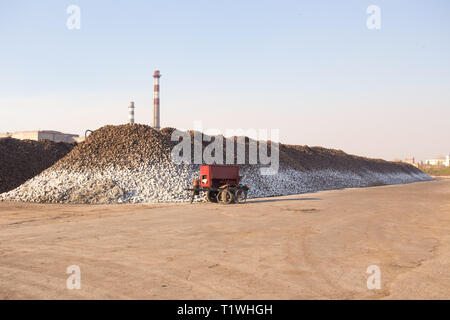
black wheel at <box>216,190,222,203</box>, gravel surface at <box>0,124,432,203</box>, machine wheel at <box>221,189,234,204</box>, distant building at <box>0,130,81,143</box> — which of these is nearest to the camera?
machine wheel at <box>221,189,234,204</box>

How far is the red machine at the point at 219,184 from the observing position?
22062 mm

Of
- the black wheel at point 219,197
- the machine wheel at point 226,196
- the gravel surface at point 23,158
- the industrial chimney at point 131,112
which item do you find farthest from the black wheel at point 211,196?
the industrial chimney at point 131,112

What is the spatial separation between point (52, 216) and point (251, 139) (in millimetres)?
28764

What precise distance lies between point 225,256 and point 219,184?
13.7m

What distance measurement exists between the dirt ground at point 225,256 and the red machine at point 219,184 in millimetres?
5621

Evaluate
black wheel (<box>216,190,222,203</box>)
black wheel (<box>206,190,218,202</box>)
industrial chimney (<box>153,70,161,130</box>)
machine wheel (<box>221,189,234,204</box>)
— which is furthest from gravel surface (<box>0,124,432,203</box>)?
industrial chimney (<box>153,70,161,130</box>)

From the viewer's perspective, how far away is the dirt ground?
6.57 metres

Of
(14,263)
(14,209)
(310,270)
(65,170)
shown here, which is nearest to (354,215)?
(310,270)

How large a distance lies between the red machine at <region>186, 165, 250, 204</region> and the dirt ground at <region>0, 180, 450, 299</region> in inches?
221

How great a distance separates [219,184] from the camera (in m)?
22.8

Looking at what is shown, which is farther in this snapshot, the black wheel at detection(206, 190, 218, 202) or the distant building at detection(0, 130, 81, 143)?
the distant building at detection(0, 130, 81, 143)

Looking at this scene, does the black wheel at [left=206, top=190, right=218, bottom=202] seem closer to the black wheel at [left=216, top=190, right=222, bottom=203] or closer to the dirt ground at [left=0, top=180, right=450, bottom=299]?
the black wheel at [left=216, top=190, right=222, bottom=203]

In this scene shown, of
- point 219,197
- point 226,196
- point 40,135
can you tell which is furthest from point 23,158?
point 40,135
